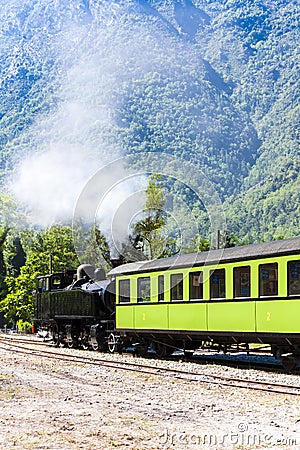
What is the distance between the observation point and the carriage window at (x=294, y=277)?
14594 millimetres

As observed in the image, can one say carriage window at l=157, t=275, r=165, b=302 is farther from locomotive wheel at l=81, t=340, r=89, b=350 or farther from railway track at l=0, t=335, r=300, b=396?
locomotive wheel at l=81, t=340, r=89, b=350

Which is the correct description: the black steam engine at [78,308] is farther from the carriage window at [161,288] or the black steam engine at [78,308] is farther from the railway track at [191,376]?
the carriage window at [161,288]

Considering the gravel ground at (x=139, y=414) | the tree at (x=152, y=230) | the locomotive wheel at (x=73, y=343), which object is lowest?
the locomotive wheel at (x=73, y=343)

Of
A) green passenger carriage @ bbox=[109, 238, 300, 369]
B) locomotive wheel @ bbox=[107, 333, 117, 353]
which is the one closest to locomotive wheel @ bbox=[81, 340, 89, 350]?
locomotive wheel @ bbox=[107, 333, 117, 353]

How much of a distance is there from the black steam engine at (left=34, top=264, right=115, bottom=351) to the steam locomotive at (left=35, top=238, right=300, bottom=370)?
0.04 m

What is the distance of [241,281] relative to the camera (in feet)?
54.0

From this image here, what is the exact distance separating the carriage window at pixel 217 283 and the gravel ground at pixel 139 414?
2.58 m

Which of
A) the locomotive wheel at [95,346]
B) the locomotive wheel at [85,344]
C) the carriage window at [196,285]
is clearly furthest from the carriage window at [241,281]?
the locomotive wheel at [85,344]

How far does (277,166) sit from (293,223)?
45.4m

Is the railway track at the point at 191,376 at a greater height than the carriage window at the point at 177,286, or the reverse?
the carriage window at the point at 177,286

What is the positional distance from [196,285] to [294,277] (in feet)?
13.5

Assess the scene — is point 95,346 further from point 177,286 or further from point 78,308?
point 177,286

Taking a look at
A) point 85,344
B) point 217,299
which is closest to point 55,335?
point 85,344

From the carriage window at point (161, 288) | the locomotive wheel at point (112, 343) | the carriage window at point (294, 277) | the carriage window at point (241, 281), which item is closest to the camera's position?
the carriage window at point (294, 277)
